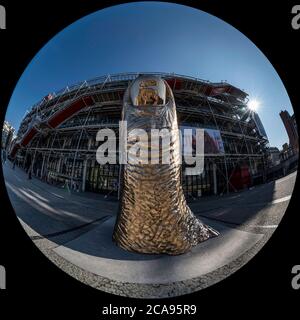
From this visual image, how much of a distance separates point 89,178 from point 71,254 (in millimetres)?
322

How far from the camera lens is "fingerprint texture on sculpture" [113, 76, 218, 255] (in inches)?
27.5

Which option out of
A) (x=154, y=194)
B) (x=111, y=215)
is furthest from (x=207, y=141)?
(x=111, y=215)

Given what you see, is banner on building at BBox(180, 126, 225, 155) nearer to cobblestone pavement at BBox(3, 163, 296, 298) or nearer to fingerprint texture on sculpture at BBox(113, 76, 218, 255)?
fingerprint texture on sculpture at BBox(113, 76, 218, 255)

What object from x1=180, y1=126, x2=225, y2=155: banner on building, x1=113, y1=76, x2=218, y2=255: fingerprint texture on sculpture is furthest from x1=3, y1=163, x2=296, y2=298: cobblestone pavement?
x1=180, y1=126, x2=225, y2=155: banner on building

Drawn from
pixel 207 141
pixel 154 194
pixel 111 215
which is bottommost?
pixel 111 215

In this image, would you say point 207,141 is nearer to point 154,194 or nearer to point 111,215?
point 154,194

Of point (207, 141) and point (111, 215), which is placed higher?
point (207, 141)

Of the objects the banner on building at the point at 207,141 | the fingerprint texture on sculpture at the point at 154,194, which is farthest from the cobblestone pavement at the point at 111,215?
the banner on building at the point at 207,141

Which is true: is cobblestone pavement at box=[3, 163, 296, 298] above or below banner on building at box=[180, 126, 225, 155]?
below

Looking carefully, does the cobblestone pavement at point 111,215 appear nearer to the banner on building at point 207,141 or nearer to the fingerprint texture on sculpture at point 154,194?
the fingerprint texture on sculpture at point 154,194

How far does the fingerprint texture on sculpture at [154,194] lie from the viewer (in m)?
0.70

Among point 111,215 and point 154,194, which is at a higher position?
point 154,194

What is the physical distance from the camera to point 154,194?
75 centimetres
